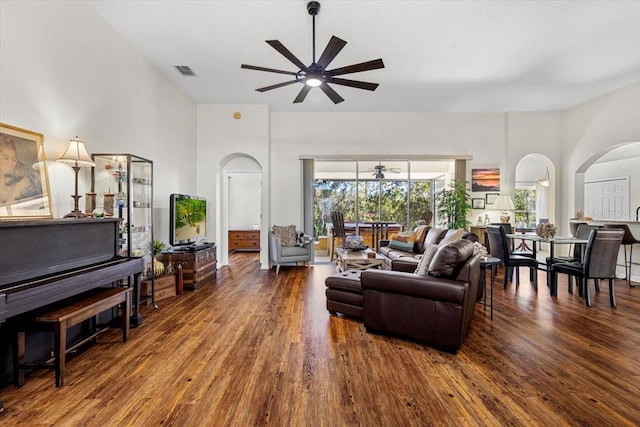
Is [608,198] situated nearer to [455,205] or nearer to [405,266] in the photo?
[455,205]

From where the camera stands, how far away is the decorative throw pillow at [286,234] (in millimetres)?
6227

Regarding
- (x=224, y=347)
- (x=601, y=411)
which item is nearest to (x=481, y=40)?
(x=601, y=411)

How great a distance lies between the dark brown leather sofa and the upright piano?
2412 millimetres

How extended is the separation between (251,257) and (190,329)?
15.6 ft

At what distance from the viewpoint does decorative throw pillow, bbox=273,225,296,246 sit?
20.4ft

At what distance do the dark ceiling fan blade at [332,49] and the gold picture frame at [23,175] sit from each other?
2688 mm

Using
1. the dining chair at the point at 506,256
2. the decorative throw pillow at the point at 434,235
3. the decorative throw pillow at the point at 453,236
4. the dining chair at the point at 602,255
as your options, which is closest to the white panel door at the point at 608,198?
the dining chair at the point at 506,256

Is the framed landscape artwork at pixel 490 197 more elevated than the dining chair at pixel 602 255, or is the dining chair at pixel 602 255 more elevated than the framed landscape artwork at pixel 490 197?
the framed landscape artwork at pixel 490 197

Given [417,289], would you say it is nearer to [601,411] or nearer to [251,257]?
[601,411]

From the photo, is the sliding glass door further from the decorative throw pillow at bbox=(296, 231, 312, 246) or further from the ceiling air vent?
the ceiling air vent

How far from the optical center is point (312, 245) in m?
6.85

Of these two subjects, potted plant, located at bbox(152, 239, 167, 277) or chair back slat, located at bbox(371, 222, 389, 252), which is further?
chair back slat, located at bbox(371, 222, 389, 252)

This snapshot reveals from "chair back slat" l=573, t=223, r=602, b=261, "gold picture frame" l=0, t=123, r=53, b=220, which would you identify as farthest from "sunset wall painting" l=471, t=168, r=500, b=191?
"gold picture frame" l=0, t=123, r=53, b=220

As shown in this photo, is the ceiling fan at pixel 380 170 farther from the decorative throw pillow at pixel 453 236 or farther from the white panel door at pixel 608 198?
the white panel door at pixel 608 198
